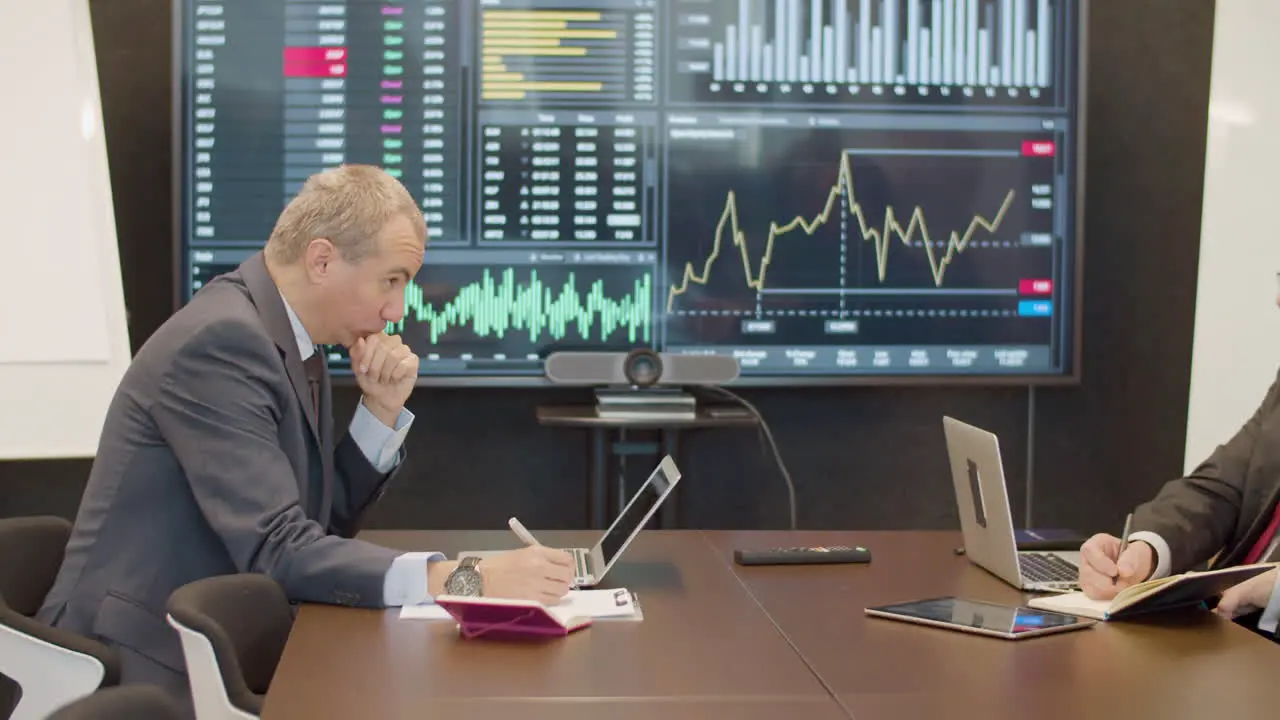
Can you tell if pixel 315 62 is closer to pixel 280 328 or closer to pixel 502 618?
pixel 280 328

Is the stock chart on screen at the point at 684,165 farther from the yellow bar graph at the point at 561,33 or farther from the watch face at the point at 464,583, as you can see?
the watch face at the point at 464,583

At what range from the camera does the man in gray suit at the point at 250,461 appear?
2088mm

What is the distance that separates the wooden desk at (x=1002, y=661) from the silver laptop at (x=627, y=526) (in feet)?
0.76

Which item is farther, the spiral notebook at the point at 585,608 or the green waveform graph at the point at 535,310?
the green waveform graph at the point at 535,310

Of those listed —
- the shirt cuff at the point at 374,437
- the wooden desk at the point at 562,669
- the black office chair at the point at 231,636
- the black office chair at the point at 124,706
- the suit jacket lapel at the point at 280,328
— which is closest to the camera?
the black office chair at the point at 124,706

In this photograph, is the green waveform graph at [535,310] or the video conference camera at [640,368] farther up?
the green waveform graph at [535,310]

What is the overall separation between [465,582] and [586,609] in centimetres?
19

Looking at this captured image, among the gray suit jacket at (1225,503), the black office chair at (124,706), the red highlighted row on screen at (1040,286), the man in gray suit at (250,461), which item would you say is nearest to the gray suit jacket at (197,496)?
the man in gray suit at (250,461)

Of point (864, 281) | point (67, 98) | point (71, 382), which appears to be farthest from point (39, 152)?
point (864, 281)

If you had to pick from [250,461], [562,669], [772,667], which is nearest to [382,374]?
[250,461]

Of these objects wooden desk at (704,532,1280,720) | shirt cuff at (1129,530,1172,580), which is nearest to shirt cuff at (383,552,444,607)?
wooden desk at (704,532,1280,720)

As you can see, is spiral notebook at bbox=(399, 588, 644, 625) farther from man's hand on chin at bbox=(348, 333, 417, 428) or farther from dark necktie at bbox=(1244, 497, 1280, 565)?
dark necktie at bbox=(1244, 497, 1280, 565)

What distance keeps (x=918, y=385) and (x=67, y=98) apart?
2.64 m

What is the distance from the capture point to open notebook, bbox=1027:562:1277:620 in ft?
6.66
